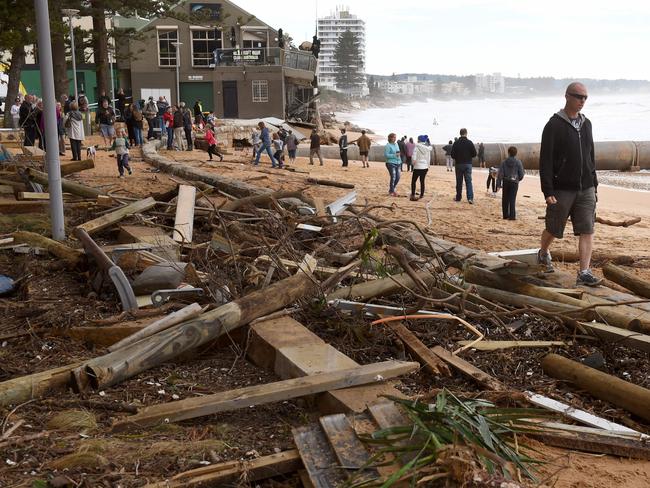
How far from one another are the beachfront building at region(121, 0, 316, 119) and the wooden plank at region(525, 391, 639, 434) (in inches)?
1850

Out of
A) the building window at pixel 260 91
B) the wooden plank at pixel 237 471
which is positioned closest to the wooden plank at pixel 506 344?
the wooden plank at pixel 237 471

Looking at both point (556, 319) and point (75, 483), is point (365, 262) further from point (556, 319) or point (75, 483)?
point (75, 483)

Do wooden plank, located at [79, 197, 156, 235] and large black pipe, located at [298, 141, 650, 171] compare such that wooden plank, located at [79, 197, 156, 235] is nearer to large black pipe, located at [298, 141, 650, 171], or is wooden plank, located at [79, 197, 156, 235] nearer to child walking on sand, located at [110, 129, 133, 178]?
child walking on sand, located at [110, 129, 133, 178]

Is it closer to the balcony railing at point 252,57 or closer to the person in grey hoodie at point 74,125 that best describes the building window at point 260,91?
the balcony railing at point 252,57

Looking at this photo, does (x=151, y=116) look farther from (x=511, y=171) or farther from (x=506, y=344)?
(x=506, y=344)

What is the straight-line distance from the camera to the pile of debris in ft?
11.3

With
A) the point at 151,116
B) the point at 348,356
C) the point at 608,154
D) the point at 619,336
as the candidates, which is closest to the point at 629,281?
the point at 619,336

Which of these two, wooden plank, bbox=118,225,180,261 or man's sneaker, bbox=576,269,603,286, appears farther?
wooden plank, bbox=118,225,180,261

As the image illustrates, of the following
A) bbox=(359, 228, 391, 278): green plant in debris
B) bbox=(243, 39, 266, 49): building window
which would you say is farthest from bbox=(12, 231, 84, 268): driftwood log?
bbox=(243, 39, 266, 49): building window

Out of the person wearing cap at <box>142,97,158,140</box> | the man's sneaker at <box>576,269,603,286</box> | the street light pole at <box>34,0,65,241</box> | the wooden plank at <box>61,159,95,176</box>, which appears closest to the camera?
the man's sneaker at <box>576,269,603,286</box>

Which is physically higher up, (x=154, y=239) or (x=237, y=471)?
(x=154, y=239)

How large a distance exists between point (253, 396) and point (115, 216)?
18.8 ft

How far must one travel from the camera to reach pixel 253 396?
4055 mm

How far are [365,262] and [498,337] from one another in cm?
118
